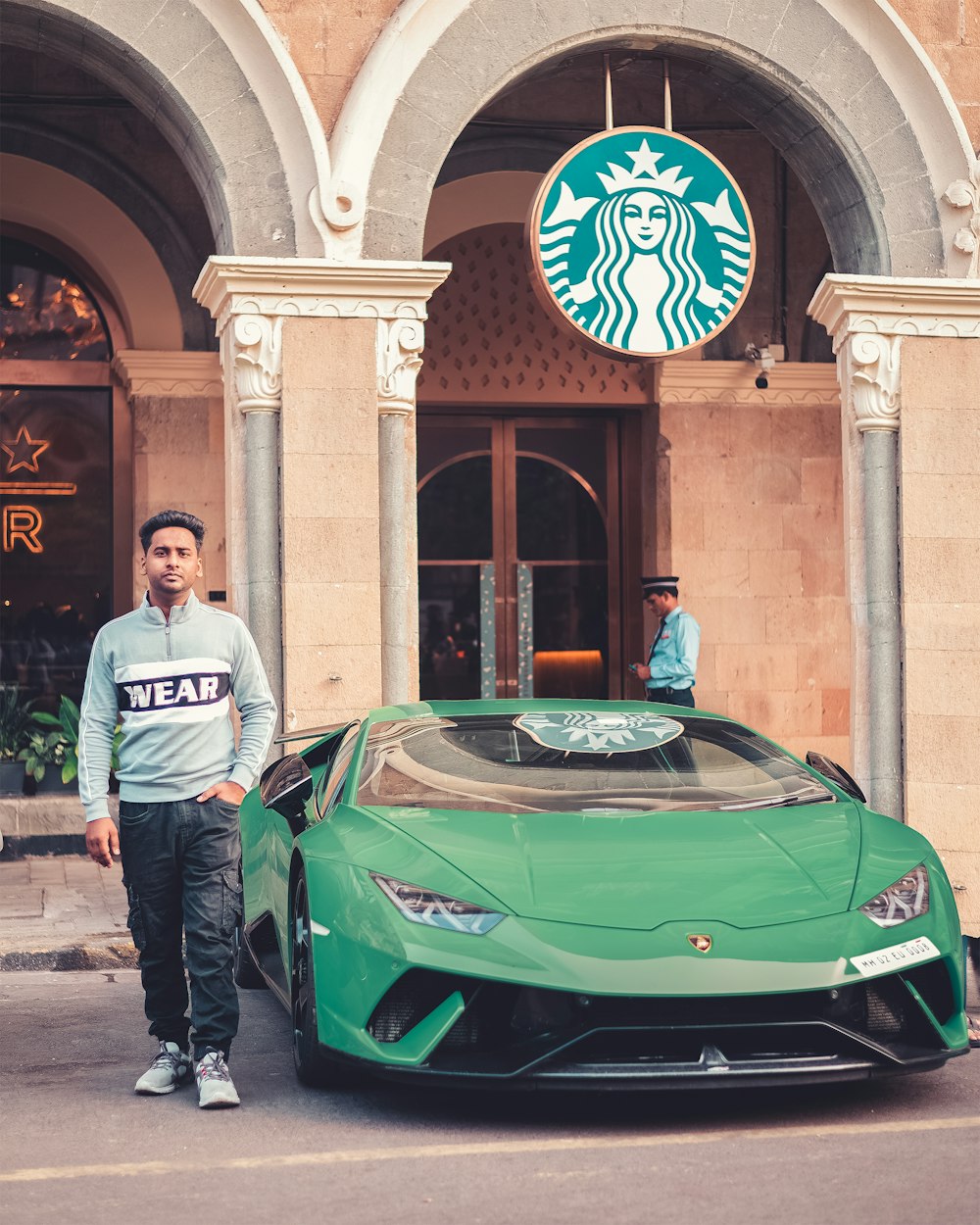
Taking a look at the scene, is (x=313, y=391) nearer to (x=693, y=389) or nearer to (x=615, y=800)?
(x=615, y=800)

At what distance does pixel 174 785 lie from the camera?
5.50m

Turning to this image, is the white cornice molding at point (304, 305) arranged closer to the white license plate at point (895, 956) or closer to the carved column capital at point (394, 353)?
the carved column capital at point (394, 353)

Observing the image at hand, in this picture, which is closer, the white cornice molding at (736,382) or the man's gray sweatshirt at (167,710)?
the man's gray sweatshirt at (167,710)

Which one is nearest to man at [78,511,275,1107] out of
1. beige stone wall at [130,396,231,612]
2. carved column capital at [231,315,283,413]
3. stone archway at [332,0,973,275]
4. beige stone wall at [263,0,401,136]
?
carved column capital at [231,315,283,413]

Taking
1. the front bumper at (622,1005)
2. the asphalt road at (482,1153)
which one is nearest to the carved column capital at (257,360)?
the asphalt road at (482,1153)

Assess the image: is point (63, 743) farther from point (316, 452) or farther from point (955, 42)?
point (955, 42)

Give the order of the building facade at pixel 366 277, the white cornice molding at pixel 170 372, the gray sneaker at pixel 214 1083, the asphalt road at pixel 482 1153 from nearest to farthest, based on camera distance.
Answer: the asphalt road at pixel 482 1153, the gray sneaker at pixel 214 1083, the building facade at pixel 366 277, the white cornice molding at pixel 170 372

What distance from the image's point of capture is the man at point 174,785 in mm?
5488

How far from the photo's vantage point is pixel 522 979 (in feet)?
15.7

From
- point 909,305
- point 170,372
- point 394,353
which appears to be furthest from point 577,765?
point 170,372

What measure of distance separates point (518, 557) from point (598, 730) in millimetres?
8505

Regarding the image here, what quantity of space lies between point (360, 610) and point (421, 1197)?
5674mm

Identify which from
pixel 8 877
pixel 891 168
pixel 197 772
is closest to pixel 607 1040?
pixel 197 772

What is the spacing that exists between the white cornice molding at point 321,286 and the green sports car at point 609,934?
14.4 ft
